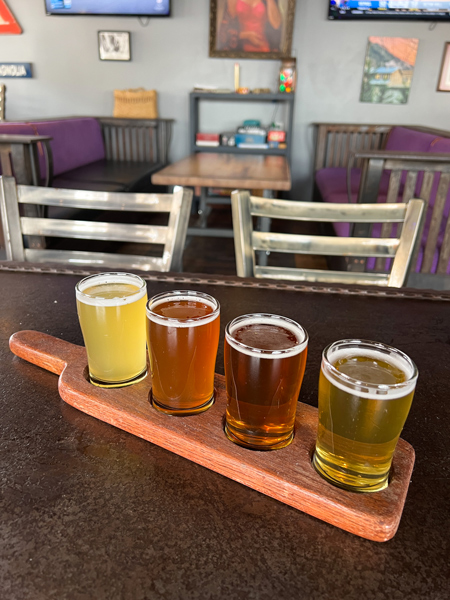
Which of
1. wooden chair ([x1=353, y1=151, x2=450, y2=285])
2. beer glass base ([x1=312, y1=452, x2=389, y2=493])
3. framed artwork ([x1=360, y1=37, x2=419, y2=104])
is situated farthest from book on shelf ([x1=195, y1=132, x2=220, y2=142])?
beer glass base ([x1=312, y1=452, x2=389, y2=493])

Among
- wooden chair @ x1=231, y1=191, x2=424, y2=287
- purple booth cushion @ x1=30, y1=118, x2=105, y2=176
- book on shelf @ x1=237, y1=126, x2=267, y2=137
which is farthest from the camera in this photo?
book on shelf @ x1=237, y1=126, x2=267, y2=137

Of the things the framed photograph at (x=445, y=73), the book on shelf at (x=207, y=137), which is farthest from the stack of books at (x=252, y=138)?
the framed photograph at (x=445, y=73)

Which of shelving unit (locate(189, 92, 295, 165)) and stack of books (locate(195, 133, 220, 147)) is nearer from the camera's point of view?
shelving unit (locate(189, 92, 295, 165))

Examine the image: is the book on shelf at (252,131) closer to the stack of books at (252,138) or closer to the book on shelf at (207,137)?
the stack of books at (252,138)

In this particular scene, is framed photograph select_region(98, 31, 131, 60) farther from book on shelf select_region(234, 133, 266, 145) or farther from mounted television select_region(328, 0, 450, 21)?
mounted television select_region(328, 0, 450, 21)

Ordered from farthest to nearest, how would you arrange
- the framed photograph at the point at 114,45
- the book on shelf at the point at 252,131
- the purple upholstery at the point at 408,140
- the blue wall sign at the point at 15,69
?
the blue wall sign at the point at 15,69, the framed photograph at the point at 114,45, the book on shelf at the point at 252,131, the purple upholstery at the point at 408,140

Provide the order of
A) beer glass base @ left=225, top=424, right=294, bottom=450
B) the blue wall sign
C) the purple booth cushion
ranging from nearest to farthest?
1. beer glass base @ left=225, top=424, right=294, bottom=450
2. the purple booth cushion
3. the blue wall sign

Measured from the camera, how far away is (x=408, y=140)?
4.12m

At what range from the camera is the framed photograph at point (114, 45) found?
16.2ft

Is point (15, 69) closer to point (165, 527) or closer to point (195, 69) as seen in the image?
point (195, 69)

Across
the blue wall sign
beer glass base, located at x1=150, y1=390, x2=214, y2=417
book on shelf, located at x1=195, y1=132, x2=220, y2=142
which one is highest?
the blue wall sign

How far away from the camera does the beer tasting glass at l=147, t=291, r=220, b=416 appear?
47cm

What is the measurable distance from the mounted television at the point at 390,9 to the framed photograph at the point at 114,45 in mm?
2222

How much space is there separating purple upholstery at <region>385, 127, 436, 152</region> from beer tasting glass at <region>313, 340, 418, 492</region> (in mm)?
3617
